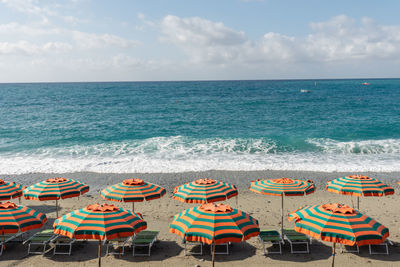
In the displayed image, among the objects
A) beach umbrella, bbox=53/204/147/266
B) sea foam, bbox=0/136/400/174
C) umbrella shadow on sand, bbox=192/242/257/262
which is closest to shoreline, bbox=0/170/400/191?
sea foam, bbox=0/136/400/174

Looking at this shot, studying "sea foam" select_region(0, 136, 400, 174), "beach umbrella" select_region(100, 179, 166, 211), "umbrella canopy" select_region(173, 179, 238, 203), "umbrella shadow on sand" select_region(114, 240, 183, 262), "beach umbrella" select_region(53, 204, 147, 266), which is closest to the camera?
"beach umbrella" select_region(53, 204, 147, 266)

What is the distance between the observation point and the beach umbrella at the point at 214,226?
320 inches

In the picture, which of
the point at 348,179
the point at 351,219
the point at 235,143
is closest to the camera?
the point at 351,219

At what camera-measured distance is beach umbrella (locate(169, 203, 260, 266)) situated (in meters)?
8.12

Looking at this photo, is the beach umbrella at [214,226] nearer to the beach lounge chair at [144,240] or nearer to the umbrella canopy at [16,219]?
the beach lounge chair at [144,240]

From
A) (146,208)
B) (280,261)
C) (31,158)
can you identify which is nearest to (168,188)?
(146,208)

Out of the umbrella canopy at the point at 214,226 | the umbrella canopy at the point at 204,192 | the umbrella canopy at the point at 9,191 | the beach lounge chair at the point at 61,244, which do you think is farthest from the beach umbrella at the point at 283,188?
the umbrella canopy at the point at 9,191

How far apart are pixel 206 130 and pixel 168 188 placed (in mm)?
20229

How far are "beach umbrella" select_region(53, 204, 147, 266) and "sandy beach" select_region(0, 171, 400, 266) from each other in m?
2.30

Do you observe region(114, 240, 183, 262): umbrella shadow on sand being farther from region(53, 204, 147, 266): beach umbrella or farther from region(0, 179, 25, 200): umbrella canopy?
region(0, 179, 25, 200): umbrella canopy

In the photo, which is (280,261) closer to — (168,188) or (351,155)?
(168,188)

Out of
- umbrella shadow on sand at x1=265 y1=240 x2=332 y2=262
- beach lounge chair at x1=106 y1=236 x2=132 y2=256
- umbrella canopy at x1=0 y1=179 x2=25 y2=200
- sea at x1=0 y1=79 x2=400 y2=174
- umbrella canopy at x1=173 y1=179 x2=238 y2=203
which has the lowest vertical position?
umbrella shadow on sand at x1=265 y1=240 x2=332 y2=262

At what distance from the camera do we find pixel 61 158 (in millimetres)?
25938

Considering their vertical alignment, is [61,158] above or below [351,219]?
below
